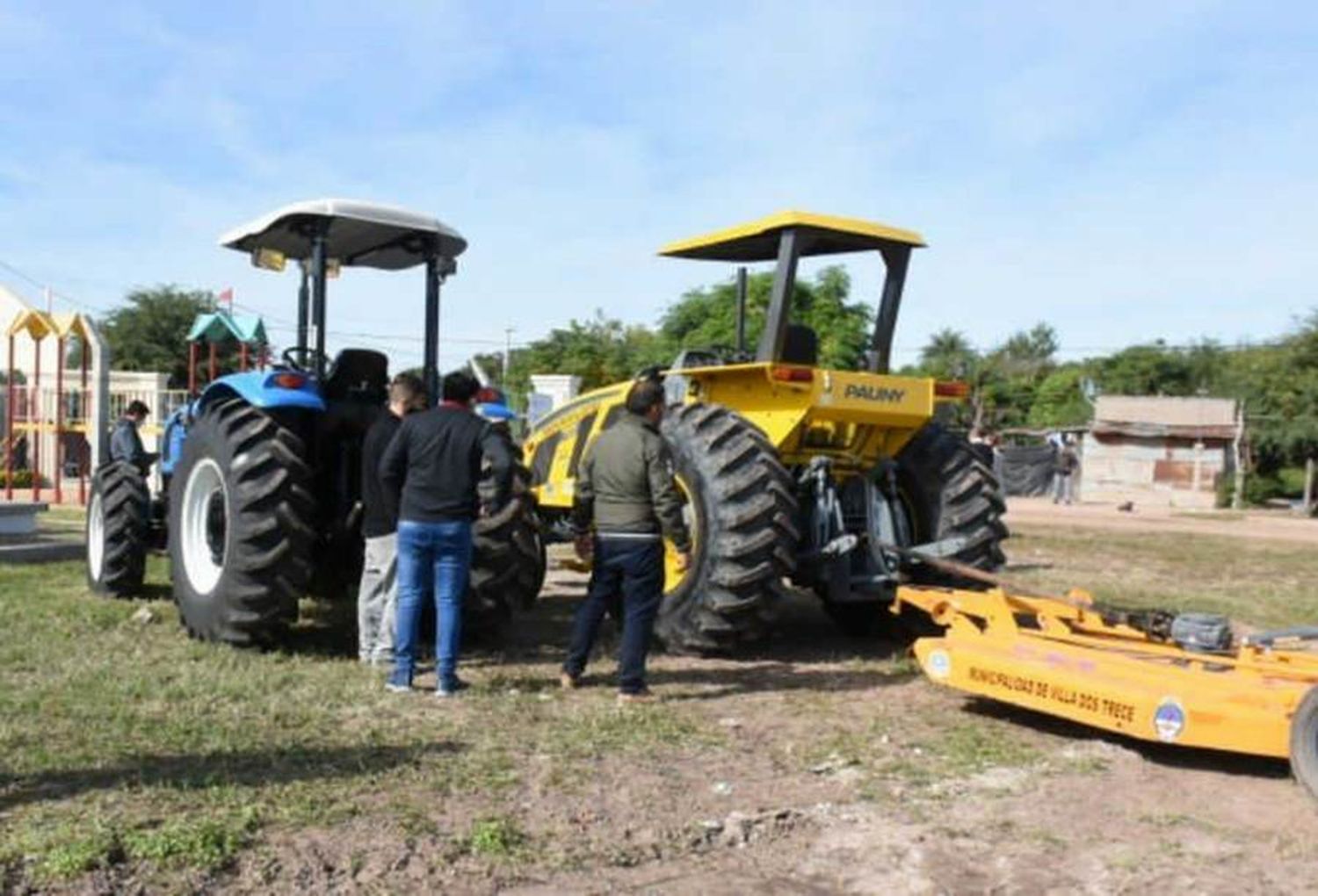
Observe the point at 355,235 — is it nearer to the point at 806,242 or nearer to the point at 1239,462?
the point at 806,242

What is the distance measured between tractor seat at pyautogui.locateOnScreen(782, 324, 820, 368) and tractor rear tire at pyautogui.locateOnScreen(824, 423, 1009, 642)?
3.11 ft

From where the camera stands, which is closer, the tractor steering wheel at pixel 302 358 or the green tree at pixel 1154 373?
the tractor steering wheel at pixel 302 358

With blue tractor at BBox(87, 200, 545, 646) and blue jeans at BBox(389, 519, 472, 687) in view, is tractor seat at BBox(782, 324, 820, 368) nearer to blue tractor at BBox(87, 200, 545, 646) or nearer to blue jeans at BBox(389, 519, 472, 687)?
blue tractor at BBox(87, 200, 545, 646)

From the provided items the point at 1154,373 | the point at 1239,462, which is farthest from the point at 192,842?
the point at 1154,373

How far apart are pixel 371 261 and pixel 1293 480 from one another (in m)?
32.9

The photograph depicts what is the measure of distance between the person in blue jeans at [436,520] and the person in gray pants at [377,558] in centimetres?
34

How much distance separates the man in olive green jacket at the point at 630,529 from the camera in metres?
6.49

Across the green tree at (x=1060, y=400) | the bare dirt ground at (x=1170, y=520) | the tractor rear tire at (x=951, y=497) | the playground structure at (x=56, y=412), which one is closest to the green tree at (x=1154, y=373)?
the green tree at (x=1060, y=400)

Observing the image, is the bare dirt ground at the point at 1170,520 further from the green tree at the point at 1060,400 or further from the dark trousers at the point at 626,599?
the green tree at the point at 1060,400

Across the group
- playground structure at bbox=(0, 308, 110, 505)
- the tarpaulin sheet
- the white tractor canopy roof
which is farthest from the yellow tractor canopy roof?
the tarpaulin sheet

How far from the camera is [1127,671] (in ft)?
18.7

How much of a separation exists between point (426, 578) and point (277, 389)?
159cm

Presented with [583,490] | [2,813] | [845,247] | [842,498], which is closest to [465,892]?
[2,813]

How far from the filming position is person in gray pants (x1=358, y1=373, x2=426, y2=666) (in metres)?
6.96
